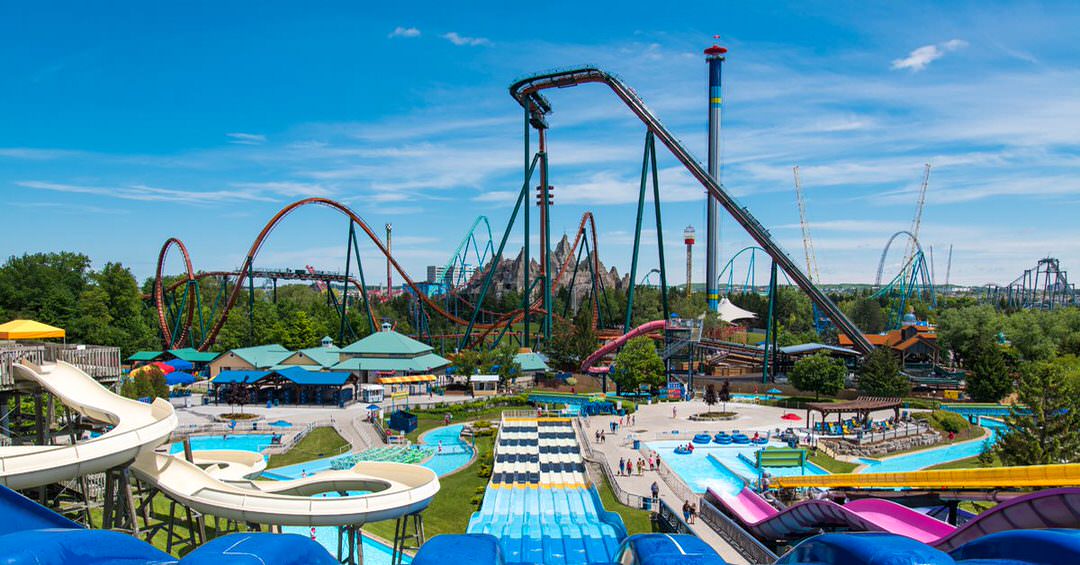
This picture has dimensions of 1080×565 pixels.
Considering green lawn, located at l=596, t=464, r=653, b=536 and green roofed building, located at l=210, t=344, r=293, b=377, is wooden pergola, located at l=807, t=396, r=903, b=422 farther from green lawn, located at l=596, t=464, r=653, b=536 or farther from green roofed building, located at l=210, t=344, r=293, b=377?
green roofed building, located at l=210, t=344, r=293, b=377

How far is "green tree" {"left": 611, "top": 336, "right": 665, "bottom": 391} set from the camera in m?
42.1

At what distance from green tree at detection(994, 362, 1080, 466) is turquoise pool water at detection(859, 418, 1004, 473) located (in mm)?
2910

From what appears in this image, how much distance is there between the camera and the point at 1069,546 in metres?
5.65

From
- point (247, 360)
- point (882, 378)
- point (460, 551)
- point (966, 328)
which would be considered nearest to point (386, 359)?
point (247, 360)

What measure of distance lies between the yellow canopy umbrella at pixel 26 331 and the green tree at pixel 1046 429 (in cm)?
2837

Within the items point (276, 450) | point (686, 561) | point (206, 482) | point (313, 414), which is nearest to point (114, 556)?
point (686, 561)

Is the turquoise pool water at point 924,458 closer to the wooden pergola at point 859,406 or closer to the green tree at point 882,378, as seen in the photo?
the wooden pergola at point 859,406

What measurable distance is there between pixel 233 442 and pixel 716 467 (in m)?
21.9

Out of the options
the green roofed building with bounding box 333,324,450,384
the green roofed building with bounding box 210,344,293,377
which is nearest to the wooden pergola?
the green roofed building with bounding box 333,324,450,384

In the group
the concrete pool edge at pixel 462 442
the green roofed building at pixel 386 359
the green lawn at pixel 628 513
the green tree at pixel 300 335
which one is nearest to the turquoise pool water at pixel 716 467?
the green lawn at pixel 628 513

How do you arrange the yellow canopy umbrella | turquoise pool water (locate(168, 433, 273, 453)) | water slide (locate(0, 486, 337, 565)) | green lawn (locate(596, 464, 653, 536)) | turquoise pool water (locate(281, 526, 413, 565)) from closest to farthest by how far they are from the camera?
water slide (locate(0, 486, 337, 565))
the yellow canopy umbrella
turquoise pool water (locate(281, 526, 413, 565))
green lawn (locate(596, 464, 653, 536))
turquoise pool water (locate(168, 433, 273, 453))

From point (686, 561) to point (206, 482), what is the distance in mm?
9109

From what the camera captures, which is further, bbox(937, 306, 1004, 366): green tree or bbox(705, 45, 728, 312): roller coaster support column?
bbox(705, 45, 728, 312): roller coaster support column

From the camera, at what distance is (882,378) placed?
40188mm
